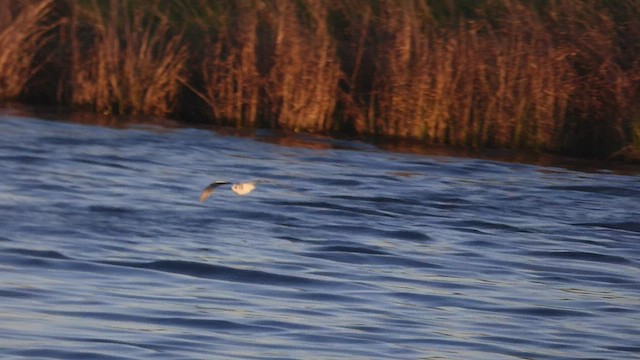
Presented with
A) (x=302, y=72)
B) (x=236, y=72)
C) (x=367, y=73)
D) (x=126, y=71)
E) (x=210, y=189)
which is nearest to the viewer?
(x=210, y=189)

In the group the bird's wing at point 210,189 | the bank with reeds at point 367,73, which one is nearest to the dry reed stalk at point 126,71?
the bank with reeds at point 367,73

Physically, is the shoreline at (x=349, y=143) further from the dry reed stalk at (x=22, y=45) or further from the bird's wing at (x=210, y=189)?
the bird's wing at (x=210, y=189)

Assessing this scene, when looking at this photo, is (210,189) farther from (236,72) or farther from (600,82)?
(600,82)

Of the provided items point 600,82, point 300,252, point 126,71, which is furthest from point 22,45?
point 300,252

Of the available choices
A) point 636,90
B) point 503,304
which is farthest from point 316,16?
point 503,304

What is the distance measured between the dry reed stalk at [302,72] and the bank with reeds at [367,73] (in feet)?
0.05

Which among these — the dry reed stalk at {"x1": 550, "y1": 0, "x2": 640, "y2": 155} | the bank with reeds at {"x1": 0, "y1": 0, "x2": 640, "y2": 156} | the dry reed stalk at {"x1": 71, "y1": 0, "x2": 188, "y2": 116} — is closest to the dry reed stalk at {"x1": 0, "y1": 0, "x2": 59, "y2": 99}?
the bank with reeds at {"x1": 0, "y1": 0, "x2": 640, "y2": 156}

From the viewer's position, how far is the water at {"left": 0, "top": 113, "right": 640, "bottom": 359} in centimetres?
726

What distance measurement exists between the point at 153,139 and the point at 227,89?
112cm

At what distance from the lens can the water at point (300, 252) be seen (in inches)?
286

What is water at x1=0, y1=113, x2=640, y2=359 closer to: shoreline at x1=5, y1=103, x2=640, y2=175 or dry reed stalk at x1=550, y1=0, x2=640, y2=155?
shoreline at x1=5, y1=103, x2=640, y2=175

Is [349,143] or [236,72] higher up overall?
[236,72]

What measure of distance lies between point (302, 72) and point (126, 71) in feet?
6.37

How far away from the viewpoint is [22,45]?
50.0ft
